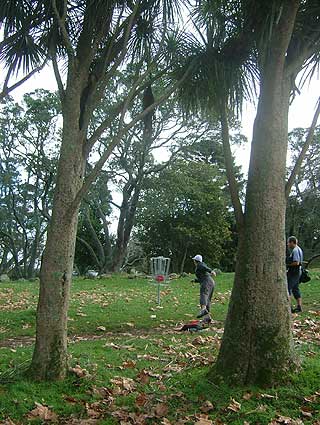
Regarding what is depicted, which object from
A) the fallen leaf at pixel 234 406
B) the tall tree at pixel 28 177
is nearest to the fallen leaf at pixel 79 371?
the fallen leaf at pixel 234 406

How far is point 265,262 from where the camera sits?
180 inches

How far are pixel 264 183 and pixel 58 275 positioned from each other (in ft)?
7.57

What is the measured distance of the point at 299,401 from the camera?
13.4 ft

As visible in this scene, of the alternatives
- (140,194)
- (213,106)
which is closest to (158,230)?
(140,194)

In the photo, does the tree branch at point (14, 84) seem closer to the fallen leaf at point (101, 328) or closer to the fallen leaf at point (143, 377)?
the fallen leaf at point (143, 377)

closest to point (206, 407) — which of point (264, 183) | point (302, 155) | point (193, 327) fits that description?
point (264, 183)

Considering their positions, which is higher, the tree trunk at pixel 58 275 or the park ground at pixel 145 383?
the tree trunk at pixel 58 275

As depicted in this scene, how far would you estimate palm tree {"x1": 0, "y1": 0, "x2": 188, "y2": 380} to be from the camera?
4910mm

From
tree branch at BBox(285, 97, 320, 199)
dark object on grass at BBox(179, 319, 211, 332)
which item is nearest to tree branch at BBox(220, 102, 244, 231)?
tree branch at BBox(285, 97, 320, 199)

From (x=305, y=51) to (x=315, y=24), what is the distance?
34 cm

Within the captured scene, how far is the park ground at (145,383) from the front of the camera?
4090 mm

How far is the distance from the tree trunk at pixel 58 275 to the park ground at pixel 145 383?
0.80 ft

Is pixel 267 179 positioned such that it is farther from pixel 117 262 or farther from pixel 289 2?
pixel 117 262

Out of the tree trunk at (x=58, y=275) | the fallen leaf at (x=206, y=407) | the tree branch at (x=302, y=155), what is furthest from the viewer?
the tree trunk at (x=58, y=275)
